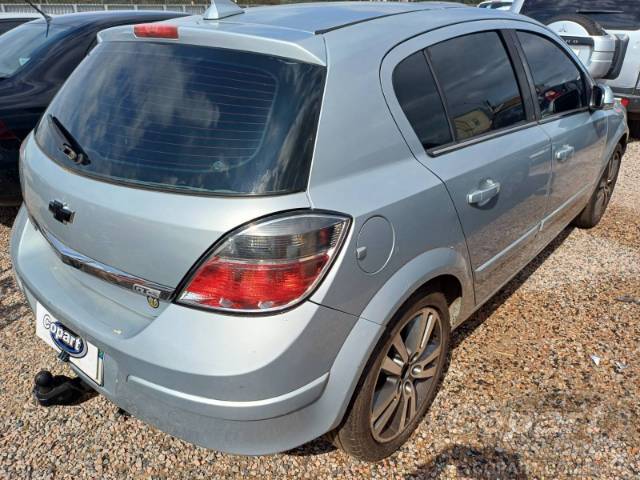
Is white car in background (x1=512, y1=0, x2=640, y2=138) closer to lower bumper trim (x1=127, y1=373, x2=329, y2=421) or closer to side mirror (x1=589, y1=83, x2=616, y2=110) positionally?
side mirror (x1=589, y1=83, x2=616, y2=110)

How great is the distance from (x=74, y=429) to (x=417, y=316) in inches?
61.2

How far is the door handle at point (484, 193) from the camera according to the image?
2.08 m

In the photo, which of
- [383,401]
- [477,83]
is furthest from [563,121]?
[383,401]

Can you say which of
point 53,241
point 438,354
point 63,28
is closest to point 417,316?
point 438,354

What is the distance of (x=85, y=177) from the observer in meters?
1.75

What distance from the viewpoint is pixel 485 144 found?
2.24m

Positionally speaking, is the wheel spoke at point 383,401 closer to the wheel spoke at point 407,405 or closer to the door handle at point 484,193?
the wheel spoke at point 407,405

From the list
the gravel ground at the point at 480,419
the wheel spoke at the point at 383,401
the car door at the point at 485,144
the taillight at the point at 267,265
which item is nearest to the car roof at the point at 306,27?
the car door at the point at 485,144

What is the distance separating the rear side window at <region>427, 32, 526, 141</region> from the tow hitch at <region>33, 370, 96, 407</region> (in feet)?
6.49

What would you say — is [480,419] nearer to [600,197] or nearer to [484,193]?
[484,193]

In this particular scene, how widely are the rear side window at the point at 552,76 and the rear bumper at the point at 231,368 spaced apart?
1.91 metres

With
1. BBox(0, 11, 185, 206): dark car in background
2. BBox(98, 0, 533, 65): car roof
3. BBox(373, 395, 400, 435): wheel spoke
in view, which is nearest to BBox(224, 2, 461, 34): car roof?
BBox(98, 0, 533, 65): car roof

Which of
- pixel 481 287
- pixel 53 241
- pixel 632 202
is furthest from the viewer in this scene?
pixel 632 202

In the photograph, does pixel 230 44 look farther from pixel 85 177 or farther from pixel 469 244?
pixel 469 244
